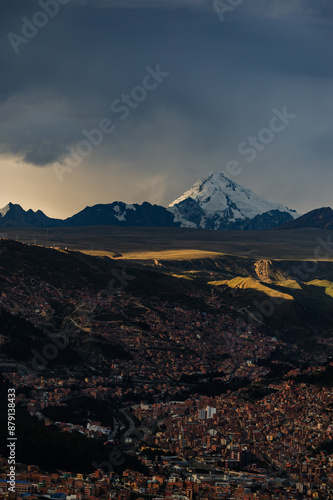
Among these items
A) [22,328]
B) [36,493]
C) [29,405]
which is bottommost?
[36,493]

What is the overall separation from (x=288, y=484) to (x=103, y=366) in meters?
66.2

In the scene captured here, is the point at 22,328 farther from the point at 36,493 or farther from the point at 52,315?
the point at 36,493

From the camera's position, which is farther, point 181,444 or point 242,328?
point 242,328

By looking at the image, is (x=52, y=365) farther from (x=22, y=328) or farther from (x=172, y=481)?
(x=172, y=481)

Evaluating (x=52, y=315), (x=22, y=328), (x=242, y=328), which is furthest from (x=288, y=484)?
(x=242, y=328)

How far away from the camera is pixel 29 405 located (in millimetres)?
117062

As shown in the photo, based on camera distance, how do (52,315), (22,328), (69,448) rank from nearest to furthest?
(69,448), (22,328), (52,315)

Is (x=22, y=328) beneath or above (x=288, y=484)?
above

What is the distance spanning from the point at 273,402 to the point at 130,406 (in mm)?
21968

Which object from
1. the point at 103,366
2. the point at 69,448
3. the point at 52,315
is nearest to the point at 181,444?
the point at 69,448

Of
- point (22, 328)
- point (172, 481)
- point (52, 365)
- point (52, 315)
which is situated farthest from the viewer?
A: point (52, 315)

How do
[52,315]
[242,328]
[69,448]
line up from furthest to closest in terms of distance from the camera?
[242,328] < [52,315] < [69,448]

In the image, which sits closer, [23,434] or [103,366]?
[23,434]

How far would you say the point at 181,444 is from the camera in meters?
98.6
